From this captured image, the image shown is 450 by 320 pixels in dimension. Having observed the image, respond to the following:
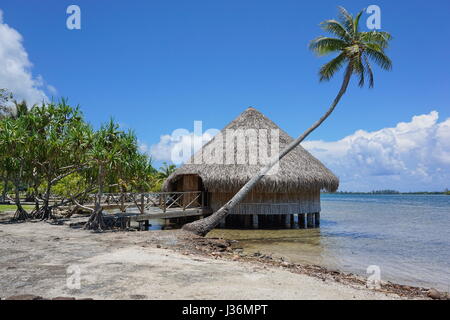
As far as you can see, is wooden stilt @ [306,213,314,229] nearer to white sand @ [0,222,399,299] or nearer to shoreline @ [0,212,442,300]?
shoreline @ [0,212,442,300]

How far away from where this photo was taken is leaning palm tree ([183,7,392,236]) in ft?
45.8

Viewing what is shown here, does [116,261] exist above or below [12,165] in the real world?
below

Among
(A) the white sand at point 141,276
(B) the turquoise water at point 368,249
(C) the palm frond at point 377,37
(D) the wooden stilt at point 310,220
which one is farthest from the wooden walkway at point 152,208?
(C) the palm frond at point 377,37

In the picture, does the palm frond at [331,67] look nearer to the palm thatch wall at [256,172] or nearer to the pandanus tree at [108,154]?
the palm thatch wall at [256,172]

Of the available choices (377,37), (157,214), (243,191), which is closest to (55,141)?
(157,214)

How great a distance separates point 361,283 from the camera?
7.45 metres

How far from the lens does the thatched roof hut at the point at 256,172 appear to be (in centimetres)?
1748

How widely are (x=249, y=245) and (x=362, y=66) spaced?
8440mm

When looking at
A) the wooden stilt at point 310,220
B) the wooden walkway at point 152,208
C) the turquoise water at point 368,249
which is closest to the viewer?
the turquoise water at point 368,249

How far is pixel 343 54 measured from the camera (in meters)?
14.4

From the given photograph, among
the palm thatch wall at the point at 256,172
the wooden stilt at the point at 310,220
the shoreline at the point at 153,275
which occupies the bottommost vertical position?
the wooden stilt at the point at 310,220

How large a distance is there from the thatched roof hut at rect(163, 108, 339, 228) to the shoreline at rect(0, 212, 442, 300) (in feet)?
23.3
